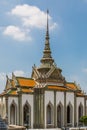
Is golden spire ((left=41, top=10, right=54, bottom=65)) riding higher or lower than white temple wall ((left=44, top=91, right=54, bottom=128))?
higher

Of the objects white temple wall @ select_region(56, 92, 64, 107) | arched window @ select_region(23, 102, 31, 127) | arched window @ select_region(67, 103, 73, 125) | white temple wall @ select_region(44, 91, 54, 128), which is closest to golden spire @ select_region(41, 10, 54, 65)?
white temple wall @ select_region(56, 92, 64, 107)

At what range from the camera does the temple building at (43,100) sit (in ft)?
256

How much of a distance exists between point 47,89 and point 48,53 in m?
13.3

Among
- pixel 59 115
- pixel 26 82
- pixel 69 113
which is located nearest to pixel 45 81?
pixel 26 82

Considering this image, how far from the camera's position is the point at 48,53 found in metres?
91.4

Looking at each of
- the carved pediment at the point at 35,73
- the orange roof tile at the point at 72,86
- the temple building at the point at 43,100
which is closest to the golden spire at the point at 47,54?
the temple building at the point at 43,100

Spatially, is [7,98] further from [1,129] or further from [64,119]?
[1,129]

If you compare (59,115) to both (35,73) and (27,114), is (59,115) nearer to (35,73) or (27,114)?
(27,114)

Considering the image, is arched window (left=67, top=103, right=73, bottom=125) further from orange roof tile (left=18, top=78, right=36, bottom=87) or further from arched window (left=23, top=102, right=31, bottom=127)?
arched window (left=23, top=102, right=31, bottom=127)

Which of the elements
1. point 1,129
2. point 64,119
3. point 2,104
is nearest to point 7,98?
point 2,104

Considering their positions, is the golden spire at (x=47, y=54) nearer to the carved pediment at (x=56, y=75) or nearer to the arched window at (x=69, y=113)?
the carved pediment at (x=56, y=75)

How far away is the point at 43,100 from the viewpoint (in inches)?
3135

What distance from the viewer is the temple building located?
77938mm

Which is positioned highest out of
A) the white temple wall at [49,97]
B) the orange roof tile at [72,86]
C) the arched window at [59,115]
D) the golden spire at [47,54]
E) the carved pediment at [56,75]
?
the golden spire at [47,54]
